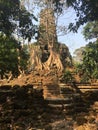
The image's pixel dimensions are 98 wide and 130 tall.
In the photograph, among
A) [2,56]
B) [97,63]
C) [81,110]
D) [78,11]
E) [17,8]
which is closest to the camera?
[81,110]

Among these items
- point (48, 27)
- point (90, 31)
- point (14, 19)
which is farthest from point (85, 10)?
point (90, 31)

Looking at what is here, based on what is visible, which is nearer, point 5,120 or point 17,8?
point 5,120

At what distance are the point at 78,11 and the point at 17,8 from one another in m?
7.19

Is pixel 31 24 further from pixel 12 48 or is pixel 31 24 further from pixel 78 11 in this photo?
pixel 78 11

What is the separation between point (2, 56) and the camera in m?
23.8

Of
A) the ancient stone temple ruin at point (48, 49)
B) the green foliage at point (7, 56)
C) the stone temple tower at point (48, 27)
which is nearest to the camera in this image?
the green foliage at point (7, 56)

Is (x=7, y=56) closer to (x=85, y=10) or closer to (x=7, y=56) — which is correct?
(x=7, y=56)

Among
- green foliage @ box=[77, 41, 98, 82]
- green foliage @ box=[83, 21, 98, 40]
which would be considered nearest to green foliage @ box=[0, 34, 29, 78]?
green foliage @ box=[77, 41, 98, 82]

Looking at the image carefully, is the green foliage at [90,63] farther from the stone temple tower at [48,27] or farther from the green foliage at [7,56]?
the stone temple tower at [48,27]

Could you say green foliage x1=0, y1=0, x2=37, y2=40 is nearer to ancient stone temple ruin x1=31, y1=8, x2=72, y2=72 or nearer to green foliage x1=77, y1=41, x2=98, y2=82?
green foliage x1=77, y1=41, x2=98, y2=82

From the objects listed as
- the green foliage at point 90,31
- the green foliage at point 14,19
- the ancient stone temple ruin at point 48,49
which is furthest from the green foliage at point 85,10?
the green foliage at point 90,31

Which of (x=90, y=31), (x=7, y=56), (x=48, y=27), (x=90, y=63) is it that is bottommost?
(x=90, y=63)

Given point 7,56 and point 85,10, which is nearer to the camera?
point 85,10

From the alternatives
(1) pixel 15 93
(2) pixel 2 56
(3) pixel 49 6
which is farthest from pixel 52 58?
(1) pixel 15 93
